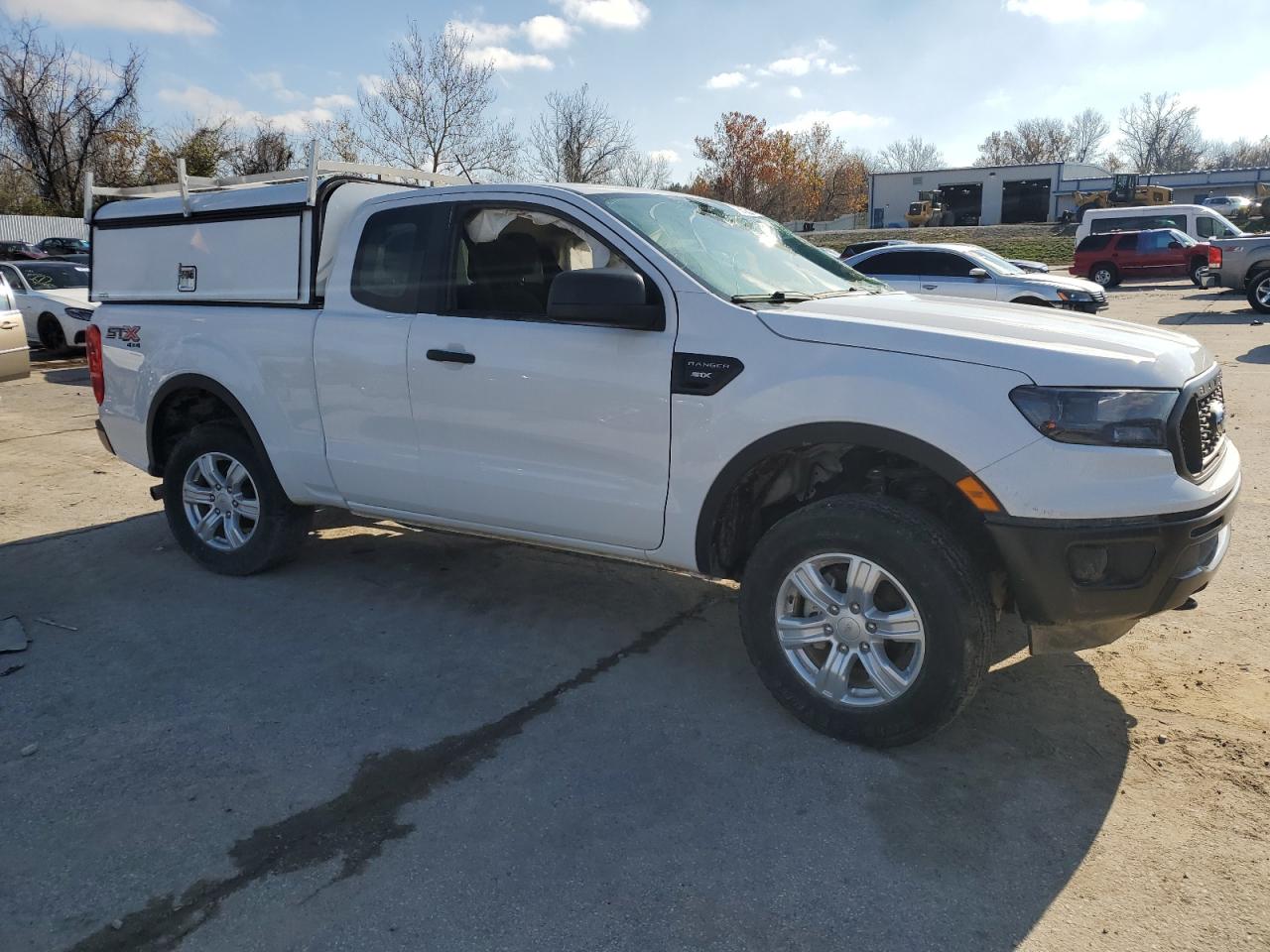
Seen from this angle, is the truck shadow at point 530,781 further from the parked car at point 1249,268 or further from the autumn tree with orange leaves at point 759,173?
the autumn tree with orange leaves at point 759,173

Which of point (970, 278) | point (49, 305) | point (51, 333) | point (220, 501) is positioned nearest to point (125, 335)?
point (220, 501)

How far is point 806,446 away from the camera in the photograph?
11.6ft

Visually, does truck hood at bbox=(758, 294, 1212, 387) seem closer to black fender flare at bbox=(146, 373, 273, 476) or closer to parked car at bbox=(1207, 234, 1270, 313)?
black fender flare at bbox=(146, 373, 273, 476)

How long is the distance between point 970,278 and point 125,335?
11992 millimetres

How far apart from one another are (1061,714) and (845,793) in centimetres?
108

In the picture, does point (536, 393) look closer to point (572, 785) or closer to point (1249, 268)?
point (572, 785)

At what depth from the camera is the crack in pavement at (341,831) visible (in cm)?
255

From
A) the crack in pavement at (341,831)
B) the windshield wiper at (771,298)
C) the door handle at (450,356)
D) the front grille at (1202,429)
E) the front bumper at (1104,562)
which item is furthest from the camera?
the door handle at (450,356)

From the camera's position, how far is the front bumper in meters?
2.97

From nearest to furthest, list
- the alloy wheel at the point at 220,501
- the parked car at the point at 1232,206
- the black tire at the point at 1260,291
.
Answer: the alloy wheel at the point at 220,501 < the black tire at the point at 1260,291 < the parked car at the point at 1232,206

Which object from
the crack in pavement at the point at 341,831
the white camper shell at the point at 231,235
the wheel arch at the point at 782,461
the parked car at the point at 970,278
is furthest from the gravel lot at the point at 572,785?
the parked car at the point at 970,278

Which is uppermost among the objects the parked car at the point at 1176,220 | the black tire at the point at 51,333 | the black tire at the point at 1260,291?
the parked car at the point at 1176,220

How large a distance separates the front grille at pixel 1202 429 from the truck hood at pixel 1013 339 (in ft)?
0.28

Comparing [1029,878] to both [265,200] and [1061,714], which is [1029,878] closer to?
[1061,714]
